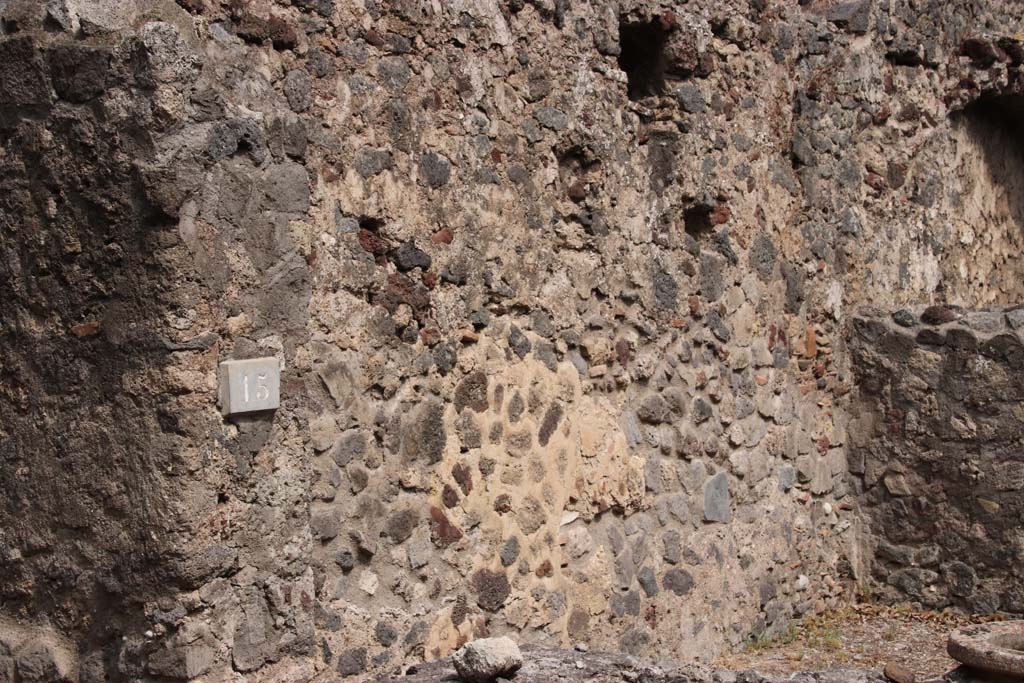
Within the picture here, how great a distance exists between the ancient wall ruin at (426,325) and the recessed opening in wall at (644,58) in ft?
0.06

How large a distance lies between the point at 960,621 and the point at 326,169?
416cm

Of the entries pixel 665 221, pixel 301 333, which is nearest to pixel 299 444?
pixel 301 333

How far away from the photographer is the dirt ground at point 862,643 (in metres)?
5.66

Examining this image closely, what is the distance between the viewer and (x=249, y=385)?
3623 mm

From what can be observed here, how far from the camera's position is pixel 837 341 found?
21.9ft

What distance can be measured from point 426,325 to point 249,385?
2.72 feet

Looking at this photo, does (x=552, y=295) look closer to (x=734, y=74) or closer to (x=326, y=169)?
(x=326, y=169)

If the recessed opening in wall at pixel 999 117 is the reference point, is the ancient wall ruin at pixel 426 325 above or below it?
below

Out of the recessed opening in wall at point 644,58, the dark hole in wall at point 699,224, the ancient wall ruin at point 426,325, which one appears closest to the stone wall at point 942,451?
the ancient wall ruin at point 426,325

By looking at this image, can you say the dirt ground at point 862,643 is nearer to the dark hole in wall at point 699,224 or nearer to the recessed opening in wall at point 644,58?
the dark hole in wall at point 699,224

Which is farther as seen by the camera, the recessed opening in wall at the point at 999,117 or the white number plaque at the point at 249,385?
the recessed opening in wall at the point at 999,117

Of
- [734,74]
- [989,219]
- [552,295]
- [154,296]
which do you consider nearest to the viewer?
[154,296]

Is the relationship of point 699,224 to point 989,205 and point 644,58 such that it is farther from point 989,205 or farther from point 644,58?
point 989,205

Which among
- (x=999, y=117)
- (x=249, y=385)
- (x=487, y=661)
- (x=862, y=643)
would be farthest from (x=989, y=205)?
(x=249, y=385)
